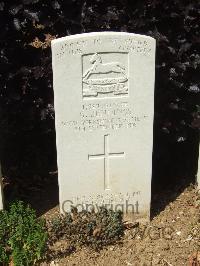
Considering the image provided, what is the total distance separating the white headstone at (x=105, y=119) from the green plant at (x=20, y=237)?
0.44 meters

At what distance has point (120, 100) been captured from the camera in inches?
165

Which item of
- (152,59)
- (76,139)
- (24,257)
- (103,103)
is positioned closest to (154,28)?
(152,59)

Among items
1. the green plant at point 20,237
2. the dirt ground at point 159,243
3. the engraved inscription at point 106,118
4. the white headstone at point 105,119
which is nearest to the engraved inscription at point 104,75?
the white headstone at point 105,119

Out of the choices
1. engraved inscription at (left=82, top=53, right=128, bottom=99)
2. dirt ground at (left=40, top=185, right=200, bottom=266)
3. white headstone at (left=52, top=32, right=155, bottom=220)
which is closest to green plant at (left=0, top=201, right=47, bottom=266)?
dirt ground at (left=40, top=185, right=200, bottom=266)

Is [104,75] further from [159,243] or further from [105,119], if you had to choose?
[159,243]

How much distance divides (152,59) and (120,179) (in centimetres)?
120

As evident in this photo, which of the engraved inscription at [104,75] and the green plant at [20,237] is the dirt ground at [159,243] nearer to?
the green plant at [20,237]

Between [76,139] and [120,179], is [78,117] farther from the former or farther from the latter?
[120,179]

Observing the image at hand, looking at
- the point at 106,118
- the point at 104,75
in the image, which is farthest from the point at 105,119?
the point at 104,75

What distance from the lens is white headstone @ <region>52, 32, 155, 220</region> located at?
3.98 m

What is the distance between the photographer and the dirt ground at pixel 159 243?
4.41 metres

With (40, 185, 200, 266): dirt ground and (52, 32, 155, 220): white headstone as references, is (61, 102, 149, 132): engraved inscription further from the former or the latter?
(40, 185, 200, 266): dirt ground

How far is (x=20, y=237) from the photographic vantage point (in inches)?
166

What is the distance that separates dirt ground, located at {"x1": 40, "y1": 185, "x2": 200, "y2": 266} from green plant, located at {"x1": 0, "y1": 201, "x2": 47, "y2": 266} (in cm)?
24
